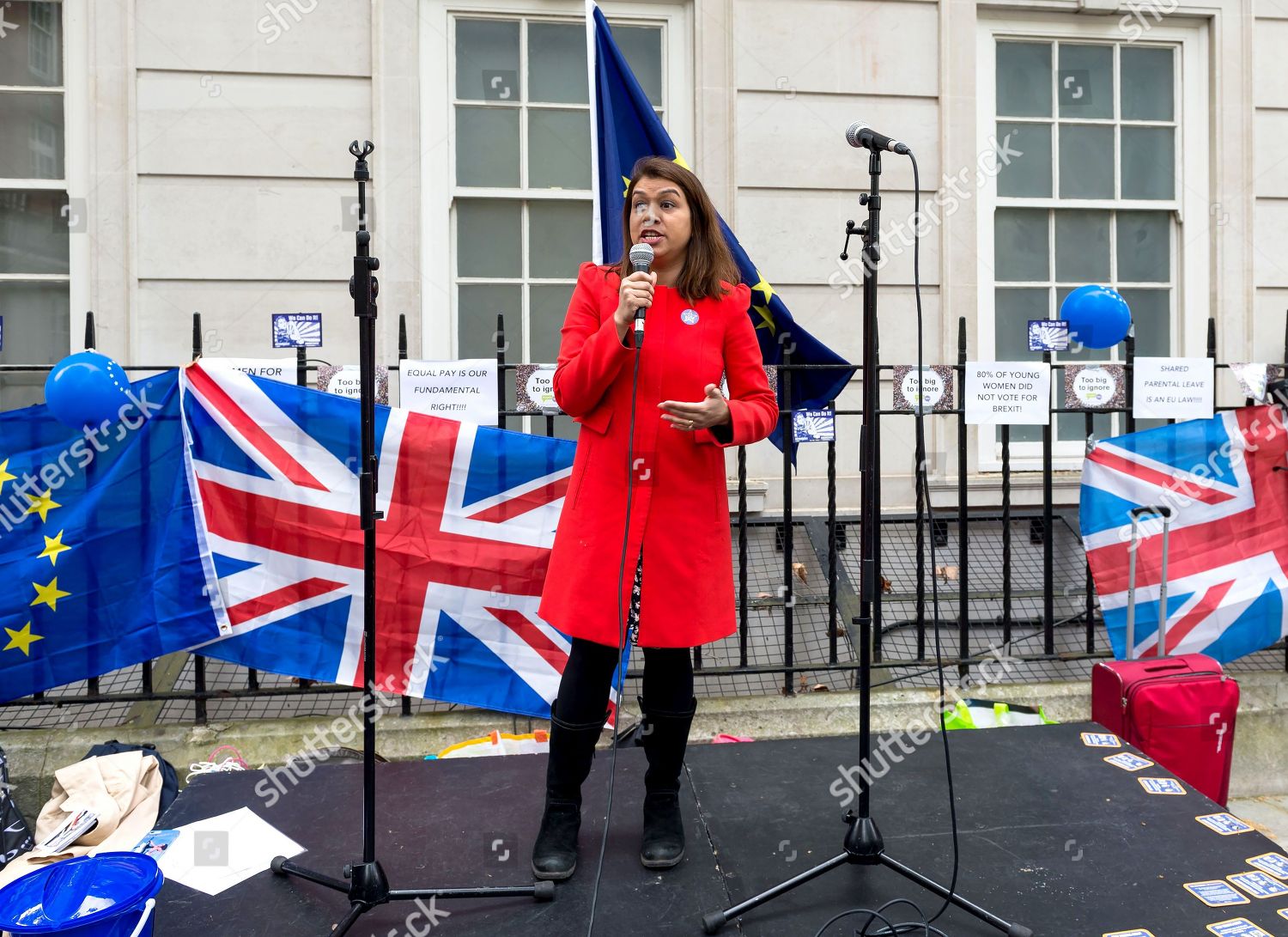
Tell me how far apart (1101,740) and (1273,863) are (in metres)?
0.85

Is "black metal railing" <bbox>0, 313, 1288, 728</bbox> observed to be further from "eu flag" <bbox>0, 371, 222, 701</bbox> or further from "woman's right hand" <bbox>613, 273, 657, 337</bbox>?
"woman's right hand" <bbox>613, 273, 657, 337</bbox>

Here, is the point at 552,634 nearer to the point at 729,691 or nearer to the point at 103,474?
the point at 729,691

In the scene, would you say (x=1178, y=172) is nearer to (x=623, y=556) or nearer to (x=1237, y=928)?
(x=1237, y=928)

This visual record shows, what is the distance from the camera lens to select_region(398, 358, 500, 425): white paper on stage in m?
3.82

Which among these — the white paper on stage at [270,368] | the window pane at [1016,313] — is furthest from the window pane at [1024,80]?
the white paper on stage at [270,368]

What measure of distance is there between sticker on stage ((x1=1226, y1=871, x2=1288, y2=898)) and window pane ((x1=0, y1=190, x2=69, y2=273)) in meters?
Answer: 5.87

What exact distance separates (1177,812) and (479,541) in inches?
99.8

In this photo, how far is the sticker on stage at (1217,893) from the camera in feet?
7.30

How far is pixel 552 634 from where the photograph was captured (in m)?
3.63

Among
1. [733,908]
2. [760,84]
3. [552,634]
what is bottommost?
[733,908]

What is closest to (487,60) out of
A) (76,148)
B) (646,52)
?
(646,52)

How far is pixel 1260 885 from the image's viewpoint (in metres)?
2.30

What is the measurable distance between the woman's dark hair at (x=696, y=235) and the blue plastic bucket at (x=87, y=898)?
72.4 inches

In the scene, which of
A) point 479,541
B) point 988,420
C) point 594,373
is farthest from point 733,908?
point 988,420
